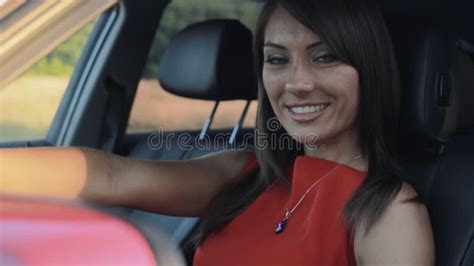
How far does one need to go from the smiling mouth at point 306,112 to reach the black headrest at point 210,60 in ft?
2.50

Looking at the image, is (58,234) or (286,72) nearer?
(58,234)

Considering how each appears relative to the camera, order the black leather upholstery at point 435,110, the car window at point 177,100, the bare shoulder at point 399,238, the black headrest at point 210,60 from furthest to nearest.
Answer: the car window at point 177,100, the black headrest at point 210,60, the black leather upholstery at point 435,110, the bare shoulder at point 399,238

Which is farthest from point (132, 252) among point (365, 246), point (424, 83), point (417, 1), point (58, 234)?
point (417, 1)

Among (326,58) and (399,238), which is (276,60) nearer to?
(326,58)

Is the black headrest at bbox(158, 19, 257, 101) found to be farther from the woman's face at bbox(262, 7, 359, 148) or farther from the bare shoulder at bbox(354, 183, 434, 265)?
the bare shoulder at bbox(354, 183, 434, 265)

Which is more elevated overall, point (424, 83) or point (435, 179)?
point (424, 83)

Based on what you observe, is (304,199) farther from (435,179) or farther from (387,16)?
(387,16)

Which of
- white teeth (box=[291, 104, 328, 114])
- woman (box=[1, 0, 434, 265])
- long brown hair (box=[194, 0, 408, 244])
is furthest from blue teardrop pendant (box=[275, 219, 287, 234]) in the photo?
white teeth (box=[291, 104, 328, 114])

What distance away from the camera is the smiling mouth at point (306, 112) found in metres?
1.87

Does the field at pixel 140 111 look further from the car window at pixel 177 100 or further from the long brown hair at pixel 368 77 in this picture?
the long brown hair at pixel 368 77

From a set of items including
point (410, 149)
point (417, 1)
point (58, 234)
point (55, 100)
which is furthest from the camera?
point (55, 100)

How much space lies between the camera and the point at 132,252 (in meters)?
0.76

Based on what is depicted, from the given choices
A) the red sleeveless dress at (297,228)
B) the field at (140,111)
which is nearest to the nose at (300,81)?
the red sleeveless dress at (297,228)

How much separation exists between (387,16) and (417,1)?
1.45 ft
